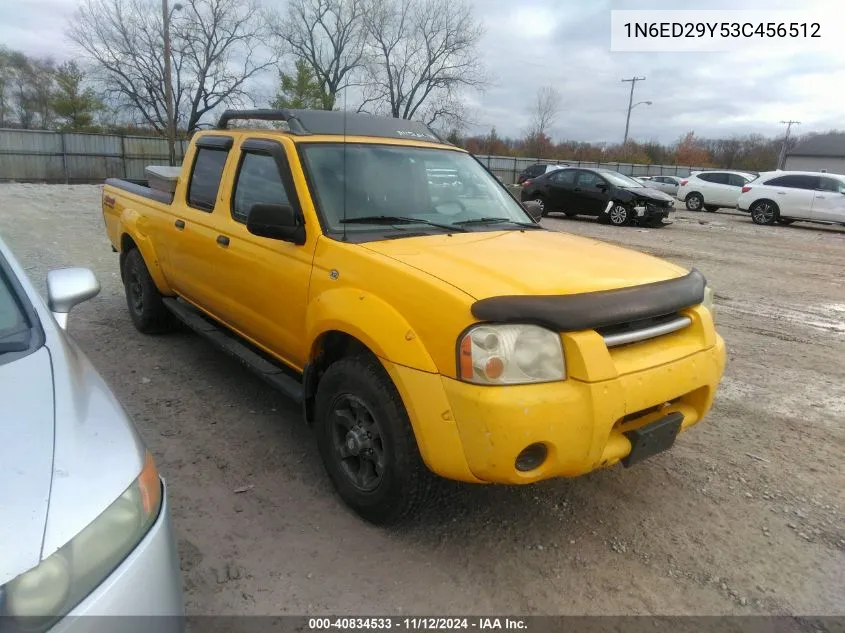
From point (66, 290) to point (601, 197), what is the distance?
15665 millimetres

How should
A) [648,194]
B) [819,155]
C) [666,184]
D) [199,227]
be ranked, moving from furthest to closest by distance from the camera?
[819,155]
[666,184]
[648,194]
[199,227]

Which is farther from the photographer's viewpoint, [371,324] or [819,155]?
[819,155]

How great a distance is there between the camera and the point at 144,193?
536 centimetres

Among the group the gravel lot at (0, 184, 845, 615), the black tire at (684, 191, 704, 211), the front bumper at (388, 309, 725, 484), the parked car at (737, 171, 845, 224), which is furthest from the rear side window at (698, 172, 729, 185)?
the front bumper at (388, 309, 725, 484)

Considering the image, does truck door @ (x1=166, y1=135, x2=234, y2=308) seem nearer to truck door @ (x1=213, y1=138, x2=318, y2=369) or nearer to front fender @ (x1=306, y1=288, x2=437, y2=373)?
truck door @ (x1=213, y1=138, x2=318, y2=369)

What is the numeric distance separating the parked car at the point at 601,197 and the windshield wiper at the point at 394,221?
13.0 m

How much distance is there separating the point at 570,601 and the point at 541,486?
0.84 m

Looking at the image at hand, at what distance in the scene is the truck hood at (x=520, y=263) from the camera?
2422 millimetres

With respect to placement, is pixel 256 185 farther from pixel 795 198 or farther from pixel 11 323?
pixel 795 198

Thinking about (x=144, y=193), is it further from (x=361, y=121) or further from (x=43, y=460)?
(x=43, y=460)

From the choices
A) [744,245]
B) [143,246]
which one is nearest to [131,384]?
[143,246]

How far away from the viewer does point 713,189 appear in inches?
875

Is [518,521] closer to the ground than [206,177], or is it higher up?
closer to the ground


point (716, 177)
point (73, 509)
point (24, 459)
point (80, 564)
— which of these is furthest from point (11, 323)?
point (716, 177)
